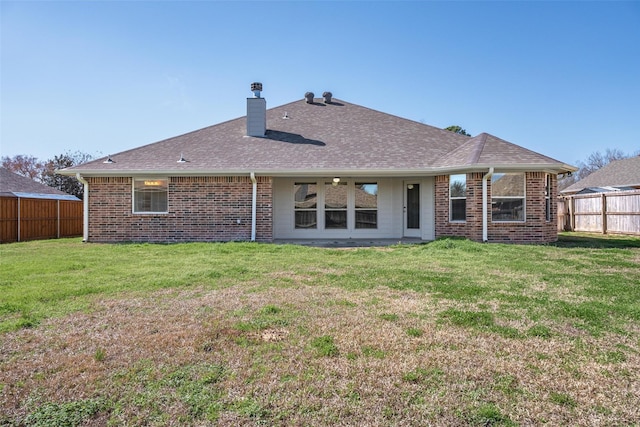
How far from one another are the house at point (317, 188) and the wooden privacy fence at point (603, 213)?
546cm

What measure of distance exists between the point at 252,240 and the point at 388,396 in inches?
386

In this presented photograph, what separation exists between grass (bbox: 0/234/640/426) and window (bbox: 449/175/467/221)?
5382mm

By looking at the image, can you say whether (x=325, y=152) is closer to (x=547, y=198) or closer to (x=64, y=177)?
(x=547, y=198)

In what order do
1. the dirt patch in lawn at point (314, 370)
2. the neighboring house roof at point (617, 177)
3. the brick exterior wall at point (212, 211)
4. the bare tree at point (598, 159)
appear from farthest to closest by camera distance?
the bare tree at point (598, 159), the neighboring house roof at point (617, 177), the brick exterior wall at point (212, 211), the dirt patch in lawn at point (314, 370)

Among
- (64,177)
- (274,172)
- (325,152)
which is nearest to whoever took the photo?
(274,172)

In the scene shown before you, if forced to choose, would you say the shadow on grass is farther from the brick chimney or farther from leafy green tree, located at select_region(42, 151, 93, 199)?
leafy green tree, located at select_region(42, 151, 93, 199)

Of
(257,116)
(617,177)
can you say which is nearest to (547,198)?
(257,116)

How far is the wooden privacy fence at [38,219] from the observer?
47.9 ft

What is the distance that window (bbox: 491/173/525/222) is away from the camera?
36.9 feet

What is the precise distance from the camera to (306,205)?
13.1 metres

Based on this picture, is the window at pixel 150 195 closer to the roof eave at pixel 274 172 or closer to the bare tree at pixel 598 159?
the roof eave at pixel 274 172

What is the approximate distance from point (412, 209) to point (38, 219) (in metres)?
16.0

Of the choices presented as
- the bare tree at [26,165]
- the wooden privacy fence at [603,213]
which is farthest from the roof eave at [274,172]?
the bare tree at [26,165]

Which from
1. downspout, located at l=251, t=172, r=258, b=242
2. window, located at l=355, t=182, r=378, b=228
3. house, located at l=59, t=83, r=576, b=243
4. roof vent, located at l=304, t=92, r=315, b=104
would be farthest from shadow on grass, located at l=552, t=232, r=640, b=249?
roof vent, located at l=304, t=92, r=315, b=104
